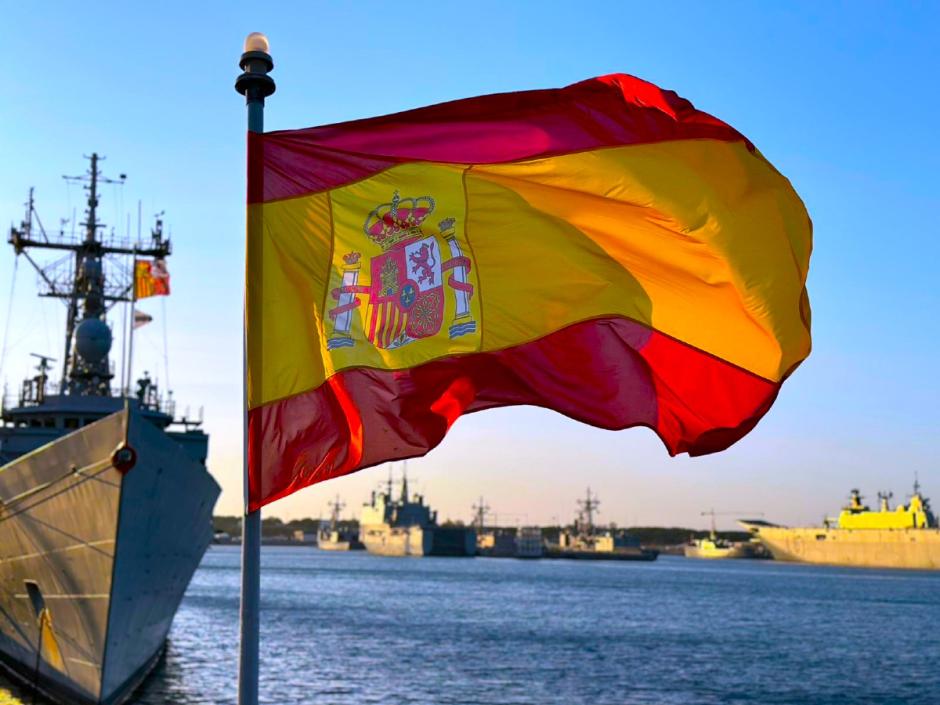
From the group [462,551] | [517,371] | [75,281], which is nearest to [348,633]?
[75,281]

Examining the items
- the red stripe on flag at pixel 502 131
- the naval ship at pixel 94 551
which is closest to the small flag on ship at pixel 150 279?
the naval ship at pixel 94 551

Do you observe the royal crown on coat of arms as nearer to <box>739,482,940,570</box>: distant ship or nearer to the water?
the water

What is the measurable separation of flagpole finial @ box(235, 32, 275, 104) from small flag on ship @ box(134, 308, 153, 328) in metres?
27.2

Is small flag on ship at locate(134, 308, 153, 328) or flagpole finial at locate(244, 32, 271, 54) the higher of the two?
small flag on ship at locate(134, 308, 153, 328)

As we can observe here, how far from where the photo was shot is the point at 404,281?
20.8 ft

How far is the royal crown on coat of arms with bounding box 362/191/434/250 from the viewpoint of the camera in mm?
6418

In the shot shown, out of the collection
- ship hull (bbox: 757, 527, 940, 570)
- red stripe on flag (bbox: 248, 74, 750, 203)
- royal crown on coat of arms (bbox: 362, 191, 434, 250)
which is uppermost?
red stripe on flag (bbox: 248, 74, 750, 203)

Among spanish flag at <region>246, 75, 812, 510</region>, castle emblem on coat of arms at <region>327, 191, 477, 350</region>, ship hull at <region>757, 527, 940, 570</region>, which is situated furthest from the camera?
ship hull at <region>757, 527, 940, 570</region>

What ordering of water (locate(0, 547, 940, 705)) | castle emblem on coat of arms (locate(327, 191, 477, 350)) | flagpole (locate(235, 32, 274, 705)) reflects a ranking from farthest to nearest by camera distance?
water (locate(0, 547, 940, 705)) < castle emblem on coat of arms (locate(327, 191, 477, 350)) < flagpole (locate(235, 32, 274, 705))

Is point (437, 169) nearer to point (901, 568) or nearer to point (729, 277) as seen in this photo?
point (729, 277)

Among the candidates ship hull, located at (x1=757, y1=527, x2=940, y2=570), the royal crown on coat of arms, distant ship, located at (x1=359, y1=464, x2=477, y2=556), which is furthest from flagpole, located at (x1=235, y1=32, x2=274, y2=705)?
distant ship, located at (x1=359, y1=464, x2=477, y2=556)

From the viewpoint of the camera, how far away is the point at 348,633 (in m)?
39.4

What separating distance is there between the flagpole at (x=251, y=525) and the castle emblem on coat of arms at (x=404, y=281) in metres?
0.78

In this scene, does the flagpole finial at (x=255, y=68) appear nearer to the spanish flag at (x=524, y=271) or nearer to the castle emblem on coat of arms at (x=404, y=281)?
the spanish flag at (x=524, y=271)
